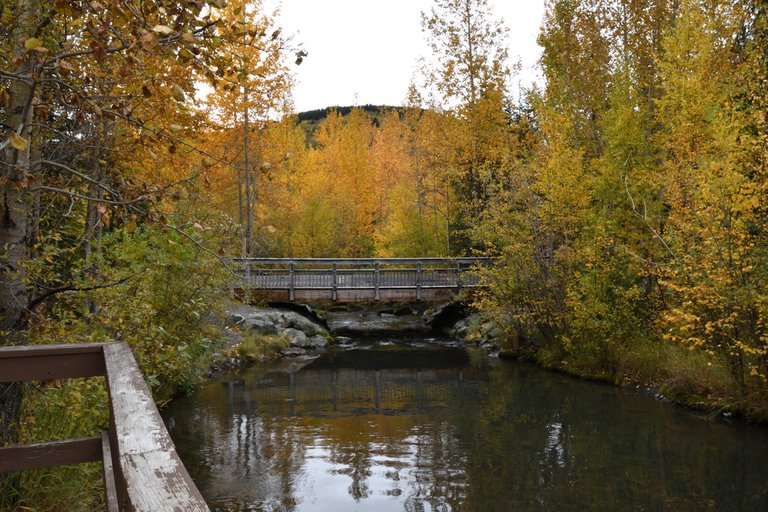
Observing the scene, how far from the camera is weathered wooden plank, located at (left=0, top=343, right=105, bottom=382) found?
261cm

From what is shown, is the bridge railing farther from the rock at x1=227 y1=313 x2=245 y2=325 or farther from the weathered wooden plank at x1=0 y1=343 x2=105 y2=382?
the rock at x1=227 y1=313 x2=245 y2=325

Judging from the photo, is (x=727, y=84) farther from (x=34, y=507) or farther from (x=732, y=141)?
(x=34, y=507)

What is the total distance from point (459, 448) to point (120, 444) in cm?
806

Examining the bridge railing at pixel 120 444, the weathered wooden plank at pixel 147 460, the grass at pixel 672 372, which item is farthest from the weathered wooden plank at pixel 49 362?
the grass at pixel 672 372

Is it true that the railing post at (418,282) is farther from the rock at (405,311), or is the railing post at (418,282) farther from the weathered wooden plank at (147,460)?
the weathered wooden plank at (147,460)

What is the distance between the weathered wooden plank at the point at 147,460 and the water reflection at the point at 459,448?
5.68 meters

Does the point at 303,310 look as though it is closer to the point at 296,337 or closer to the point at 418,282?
the point at 296,337

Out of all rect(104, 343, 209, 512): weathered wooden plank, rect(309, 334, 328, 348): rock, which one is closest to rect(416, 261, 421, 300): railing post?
rect(309, 334, 328, 348): rock

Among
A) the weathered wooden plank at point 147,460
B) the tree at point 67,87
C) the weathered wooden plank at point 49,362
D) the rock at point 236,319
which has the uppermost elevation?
the tree at point 67,87

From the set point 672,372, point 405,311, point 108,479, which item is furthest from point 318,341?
point 108,479

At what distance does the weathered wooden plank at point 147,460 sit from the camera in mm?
1073

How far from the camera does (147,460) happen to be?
49.3 inches

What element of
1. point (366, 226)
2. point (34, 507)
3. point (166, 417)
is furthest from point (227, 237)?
point (366, 226)

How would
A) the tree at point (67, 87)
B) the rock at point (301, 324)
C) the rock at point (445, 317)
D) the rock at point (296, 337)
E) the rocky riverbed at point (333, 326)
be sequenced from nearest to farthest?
the tree at point (67, 87) → the rocky riverbed at point (333, 326) → the rock at point (296, 337) → the rock at point (301, 324) → the rock at point (445, 317)
